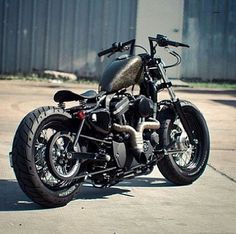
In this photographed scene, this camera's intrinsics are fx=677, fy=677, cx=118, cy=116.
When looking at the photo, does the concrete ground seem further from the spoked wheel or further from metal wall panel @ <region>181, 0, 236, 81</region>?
metal wall panel @ <region>181, 0, 236, 81</region>

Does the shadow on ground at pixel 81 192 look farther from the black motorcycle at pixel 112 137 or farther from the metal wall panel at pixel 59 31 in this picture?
the metal wall panel at pixel 59 31

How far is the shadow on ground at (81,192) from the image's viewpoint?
5.76m

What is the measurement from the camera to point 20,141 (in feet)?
18.0

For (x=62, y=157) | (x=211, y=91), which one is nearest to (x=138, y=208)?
(x=62, y=157)

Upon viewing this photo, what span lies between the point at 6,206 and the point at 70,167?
631mm

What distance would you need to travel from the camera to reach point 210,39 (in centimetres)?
2025

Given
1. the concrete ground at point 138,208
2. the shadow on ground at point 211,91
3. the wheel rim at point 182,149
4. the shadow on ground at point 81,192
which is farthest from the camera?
the shadow on ground at point 211,91

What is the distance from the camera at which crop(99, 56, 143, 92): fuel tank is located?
6154mm

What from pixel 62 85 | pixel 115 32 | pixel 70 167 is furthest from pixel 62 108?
pixel 115 32

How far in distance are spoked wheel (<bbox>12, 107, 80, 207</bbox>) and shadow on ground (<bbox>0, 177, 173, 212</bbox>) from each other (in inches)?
9.3

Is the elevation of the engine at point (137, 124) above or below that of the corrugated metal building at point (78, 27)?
below

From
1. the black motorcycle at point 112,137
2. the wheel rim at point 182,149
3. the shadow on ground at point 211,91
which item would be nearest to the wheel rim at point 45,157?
the black motorcycle at point 112,137

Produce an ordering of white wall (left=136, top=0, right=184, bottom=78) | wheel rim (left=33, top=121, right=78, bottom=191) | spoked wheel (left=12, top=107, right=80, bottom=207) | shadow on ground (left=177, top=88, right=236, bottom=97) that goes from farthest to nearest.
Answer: white wall (left=136, top=0, right=184, bottom=78)
shadow on ground (left=177, top=88, right=236, bottom=97)
wheel rim (left=33, top=121, right=78, bottom=191)
spoked wheel (left=12, top=107, right=80, bottom=207)

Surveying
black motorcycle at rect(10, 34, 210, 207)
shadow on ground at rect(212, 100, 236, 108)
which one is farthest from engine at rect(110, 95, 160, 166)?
shadow on ground at rect(212, 100, 236, 108)
